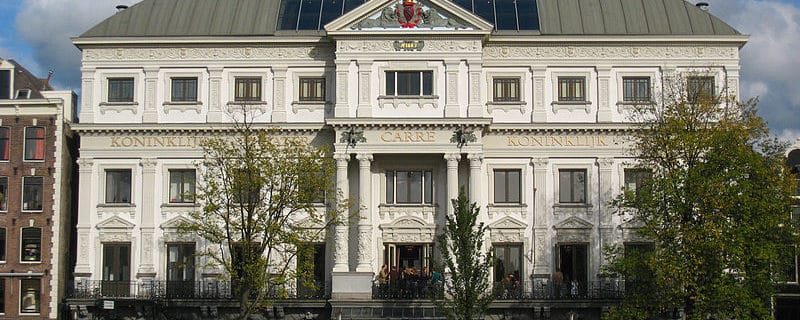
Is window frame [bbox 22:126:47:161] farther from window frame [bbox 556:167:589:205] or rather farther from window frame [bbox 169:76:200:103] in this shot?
window frame [bbox 556:167:589:205]

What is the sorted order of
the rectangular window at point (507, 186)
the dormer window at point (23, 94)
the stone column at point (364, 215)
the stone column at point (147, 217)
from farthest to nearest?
the dormer window at point (23, 94), the rectangular window at point (507, 186), the stone column at point (147, 217), the stone column at point (364, 215)

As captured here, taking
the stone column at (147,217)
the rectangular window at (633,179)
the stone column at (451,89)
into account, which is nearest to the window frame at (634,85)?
the rectangular window at (633,179)

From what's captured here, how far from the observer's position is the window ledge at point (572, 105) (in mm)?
57406

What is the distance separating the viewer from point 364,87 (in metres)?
56.2

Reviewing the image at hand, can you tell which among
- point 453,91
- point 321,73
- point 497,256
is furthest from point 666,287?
point 321,73

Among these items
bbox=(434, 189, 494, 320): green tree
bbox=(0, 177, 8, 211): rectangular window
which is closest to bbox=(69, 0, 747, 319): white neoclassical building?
bbox=(0, 177, 8, 211): rectangular window

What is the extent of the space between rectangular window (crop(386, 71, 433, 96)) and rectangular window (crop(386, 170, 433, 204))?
398 centimetres

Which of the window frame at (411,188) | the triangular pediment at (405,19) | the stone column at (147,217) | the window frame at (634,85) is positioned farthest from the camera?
the window frame at (634,85)

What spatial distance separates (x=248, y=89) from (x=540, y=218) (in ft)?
51.9

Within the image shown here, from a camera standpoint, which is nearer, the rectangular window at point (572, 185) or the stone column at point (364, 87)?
the stone column at point (364, 87)

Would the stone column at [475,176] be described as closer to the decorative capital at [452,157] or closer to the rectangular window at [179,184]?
the decorative capital at [452,157]

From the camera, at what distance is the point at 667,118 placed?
4969 cm

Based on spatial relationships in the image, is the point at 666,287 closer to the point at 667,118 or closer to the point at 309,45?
the point at 667,118

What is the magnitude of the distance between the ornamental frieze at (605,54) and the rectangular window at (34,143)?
22553 mm
